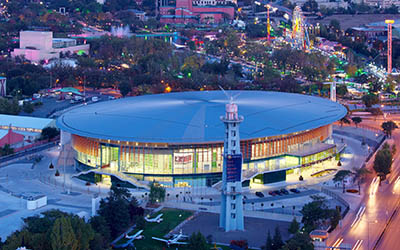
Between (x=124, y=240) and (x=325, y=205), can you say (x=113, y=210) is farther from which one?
(x=325, y=205)

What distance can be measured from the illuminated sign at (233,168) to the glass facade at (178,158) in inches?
323

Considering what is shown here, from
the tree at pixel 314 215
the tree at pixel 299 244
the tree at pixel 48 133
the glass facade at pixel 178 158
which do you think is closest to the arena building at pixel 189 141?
the glass facade at pixel 178 158

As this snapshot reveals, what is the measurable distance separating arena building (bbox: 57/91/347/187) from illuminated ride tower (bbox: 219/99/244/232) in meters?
7.19

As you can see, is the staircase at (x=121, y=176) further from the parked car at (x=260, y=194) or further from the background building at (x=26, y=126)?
the background building at (x=26, y=126)

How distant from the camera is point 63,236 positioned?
29.9 meters

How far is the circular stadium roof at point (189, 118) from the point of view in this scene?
4331 centimetres

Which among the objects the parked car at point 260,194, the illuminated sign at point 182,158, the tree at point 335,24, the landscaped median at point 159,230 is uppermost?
the tree at point 335,24

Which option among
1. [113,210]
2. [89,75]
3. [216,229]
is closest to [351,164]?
[216,229]

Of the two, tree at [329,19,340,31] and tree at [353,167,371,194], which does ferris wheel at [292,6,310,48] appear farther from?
tree at [353,167,371,194]

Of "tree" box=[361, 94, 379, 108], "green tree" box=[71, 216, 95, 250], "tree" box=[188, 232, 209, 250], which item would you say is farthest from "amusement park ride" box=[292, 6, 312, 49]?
"green tree" box=[71, 216, 95, 250]

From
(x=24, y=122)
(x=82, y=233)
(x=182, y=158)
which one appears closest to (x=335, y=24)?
(x=24, y=122)

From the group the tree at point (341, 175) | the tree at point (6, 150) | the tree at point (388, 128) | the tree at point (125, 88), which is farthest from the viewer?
the tree at point (125, 88)

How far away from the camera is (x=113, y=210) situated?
116 ft

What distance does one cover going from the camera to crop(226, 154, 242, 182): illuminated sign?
35094 mm
